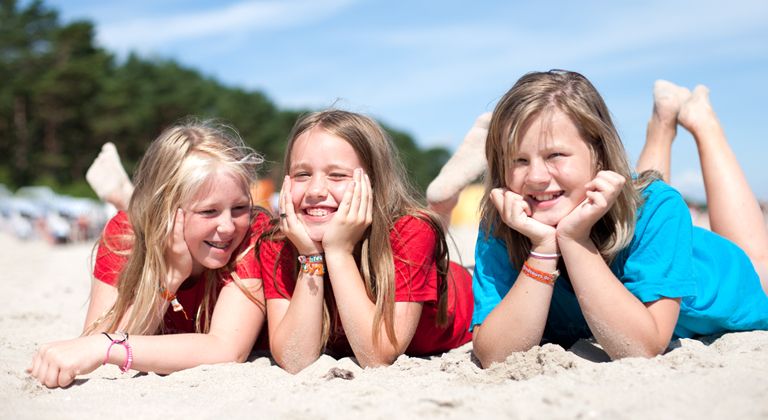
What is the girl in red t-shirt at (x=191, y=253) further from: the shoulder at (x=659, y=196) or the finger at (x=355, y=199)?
the shoulder at (x=659, y=196)

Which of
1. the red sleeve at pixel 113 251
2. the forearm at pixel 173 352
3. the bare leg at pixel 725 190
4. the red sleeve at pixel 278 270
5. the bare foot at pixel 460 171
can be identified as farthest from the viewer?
the bare foot at pixel 460 171

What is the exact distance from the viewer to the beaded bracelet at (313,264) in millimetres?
3131

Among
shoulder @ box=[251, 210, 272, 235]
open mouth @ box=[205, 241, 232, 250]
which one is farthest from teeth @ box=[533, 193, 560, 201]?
open mouth @ box=[205, 241, 232, 250]

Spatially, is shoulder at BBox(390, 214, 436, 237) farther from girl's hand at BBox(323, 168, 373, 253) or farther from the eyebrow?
the eyebrow

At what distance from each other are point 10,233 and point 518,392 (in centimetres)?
2009

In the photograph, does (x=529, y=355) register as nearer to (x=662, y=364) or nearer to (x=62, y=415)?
(x=662, y=364)

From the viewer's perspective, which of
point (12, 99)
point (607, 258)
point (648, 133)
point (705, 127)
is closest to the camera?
point (607, 258)

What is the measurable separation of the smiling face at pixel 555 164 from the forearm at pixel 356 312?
84cm

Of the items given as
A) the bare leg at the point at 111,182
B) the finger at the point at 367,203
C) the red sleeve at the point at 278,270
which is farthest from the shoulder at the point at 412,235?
the bare leg at the point at 111,182

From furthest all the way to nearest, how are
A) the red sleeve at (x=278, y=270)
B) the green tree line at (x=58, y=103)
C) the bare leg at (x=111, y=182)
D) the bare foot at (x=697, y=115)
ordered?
the green tree line at (x=58, y=103), the bare leg at (x=111, y=182), the bare foot at (x=697, y=115), the red sleeve at (x=278, y=270)

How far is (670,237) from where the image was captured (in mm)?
2838

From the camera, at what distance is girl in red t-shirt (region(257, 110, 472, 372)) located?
3.08 meters

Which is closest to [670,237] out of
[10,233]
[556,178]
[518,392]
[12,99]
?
[556,178]

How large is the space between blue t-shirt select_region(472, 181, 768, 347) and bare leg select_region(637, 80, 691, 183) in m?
1.16
